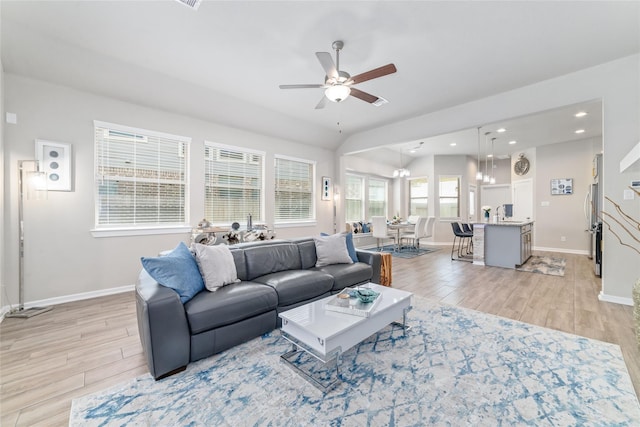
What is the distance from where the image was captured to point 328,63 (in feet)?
8.28

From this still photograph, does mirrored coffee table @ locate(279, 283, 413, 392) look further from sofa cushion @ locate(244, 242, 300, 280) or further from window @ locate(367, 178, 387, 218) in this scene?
window @ locate(367, 178, 387, 218)

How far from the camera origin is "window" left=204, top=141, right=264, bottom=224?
16.2 feet

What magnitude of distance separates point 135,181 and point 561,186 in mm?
10065

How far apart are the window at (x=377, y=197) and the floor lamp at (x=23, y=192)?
24.9 ft

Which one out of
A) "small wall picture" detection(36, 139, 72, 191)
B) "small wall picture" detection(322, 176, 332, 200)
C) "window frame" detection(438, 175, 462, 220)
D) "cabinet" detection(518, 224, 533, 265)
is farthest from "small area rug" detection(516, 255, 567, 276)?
"small wall picture" detection(36, 139, 72, 191)

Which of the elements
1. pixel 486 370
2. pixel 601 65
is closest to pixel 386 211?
pixel 601 65

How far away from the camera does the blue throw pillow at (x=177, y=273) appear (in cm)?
211

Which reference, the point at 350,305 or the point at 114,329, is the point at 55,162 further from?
the point at 350,305

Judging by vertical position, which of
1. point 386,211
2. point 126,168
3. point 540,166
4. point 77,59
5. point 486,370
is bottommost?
point 486,370

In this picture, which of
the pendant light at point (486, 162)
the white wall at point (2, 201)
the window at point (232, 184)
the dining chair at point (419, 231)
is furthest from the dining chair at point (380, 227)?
the white wall at point (2, 201)

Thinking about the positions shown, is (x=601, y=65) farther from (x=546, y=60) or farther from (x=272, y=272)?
(x=272, y=272)

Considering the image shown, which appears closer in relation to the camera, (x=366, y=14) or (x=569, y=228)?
(x=366, y=14)

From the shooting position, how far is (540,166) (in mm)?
7434

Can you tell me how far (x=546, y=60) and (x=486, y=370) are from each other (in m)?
3.80
